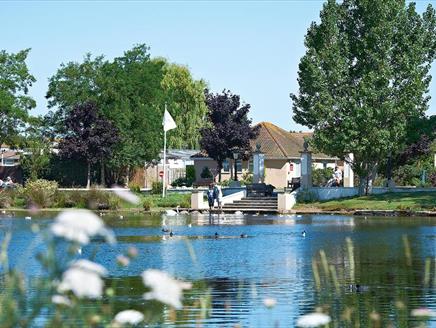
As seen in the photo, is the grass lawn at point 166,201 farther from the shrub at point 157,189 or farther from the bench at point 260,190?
the shrub at point 157,189

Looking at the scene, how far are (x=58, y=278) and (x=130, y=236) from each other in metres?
34.6

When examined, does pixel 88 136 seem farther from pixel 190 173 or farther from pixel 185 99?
pixel 185 99

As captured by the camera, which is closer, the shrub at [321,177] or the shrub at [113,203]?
the shrub at [113,203]

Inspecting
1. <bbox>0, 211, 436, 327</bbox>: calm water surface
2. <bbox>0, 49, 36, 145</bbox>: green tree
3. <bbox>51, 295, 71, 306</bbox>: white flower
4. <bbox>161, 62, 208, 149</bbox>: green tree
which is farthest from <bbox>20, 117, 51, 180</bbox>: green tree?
<bbox>51, 295, 71, 306</bbox>: white flower

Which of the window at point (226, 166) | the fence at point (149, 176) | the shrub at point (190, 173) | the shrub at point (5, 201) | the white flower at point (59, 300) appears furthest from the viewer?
the window at point (226, 166)

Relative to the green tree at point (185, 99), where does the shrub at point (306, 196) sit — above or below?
below

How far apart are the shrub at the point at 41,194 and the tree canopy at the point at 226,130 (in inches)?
709

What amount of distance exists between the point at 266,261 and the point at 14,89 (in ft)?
176

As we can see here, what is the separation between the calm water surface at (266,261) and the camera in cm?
1952

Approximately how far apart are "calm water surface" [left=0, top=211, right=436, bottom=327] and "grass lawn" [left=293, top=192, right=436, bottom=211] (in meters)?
4.00

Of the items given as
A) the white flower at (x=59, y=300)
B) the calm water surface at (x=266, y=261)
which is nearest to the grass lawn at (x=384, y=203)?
the calm water surface at (x=266, y=261)

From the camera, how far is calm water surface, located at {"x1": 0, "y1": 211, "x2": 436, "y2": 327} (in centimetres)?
1952

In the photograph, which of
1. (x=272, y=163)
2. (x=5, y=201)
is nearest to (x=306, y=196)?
(x=5, y=201)

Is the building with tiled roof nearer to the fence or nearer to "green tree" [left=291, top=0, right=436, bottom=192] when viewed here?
the fence
